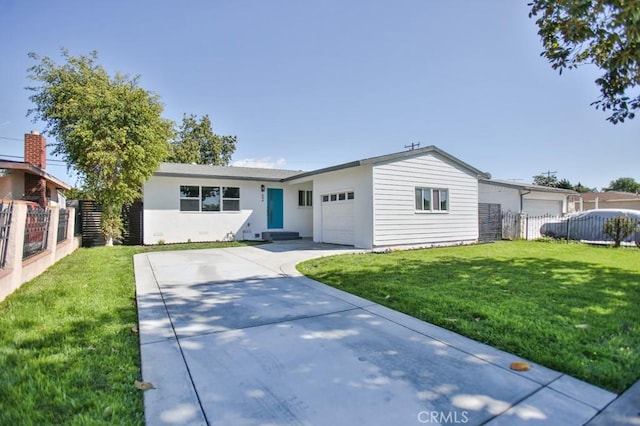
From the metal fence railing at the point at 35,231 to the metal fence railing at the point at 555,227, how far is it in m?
18.4

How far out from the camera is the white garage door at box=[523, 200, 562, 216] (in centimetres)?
1959

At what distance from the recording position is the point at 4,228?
5039mm

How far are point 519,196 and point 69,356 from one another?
20.6m

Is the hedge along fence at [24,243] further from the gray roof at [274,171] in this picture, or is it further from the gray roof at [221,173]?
the gray roof at [274,171]

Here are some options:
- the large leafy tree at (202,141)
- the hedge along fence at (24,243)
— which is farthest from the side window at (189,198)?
the large leafy tree at (202,141)

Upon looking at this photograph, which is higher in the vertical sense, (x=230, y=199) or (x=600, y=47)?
(x=600, y=47)

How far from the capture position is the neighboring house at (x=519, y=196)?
18.1 metres

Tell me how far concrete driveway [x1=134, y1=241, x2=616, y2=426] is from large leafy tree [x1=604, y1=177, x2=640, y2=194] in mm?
81226

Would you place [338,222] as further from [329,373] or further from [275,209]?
[329,373]

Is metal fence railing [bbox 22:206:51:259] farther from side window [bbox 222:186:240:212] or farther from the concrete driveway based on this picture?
side window [bbox 222:186:240:212]

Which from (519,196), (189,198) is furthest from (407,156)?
(519,196)

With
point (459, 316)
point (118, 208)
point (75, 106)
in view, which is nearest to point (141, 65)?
point (75, 106)

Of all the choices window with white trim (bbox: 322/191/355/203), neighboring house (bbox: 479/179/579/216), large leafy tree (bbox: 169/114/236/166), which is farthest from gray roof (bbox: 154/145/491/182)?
large leafy tree (bbox: 169/114/236/166)

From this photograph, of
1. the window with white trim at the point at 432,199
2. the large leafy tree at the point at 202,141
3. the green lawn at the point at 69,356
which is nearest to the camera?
the green lawn at the point at 69,356
